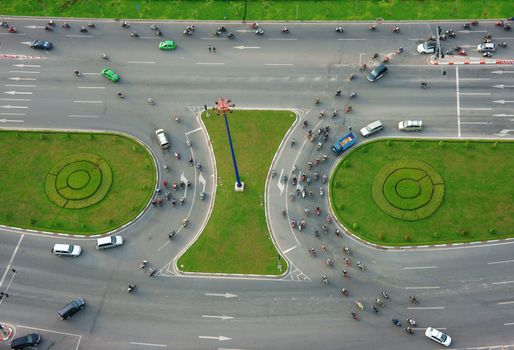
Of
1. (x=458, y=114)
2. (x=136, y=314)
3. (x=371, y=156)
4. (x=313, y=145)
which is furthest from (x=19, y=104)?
(x=458, y=114)

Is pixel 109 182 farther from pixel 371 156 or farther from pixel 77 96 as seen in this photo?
pixel 371 156

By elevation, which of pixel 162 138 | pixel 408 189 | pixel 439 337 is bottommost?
pixel 439 337

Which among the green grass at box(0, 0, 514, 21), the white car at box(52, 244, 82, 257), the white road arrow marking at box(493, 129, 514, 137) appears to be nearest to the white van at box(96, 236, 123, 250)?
the white car at box(52, 244, 82, 257)

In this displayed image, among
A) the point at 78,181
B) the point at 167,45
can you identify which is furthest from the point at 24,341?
the point at 167,45

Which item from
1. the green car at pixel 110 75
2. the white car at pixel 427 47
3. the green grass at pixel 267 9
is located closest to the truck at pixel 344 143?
the white car at pixel 427 47

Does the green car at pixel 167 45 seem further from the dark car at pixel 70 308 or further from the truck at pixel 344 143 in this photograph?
the dark car at pixel 70 308

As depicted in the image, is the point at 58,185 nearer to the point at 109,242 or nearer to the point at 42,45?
the point at 109,242
